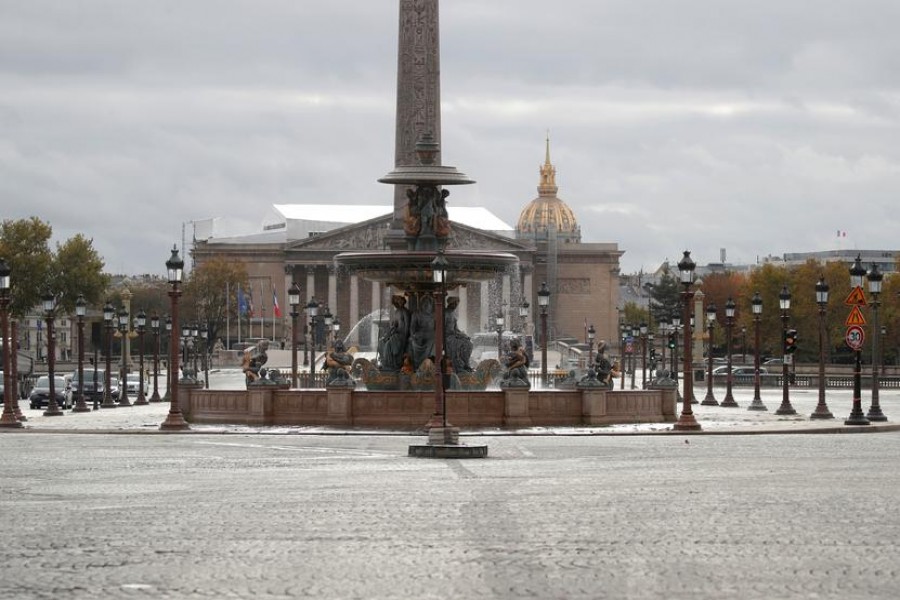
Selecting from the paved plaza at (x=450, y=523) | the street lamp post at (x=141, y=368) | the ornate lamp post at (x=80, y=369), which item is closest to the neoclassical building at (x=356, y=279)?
the street lamp post at (x=141, y=368)

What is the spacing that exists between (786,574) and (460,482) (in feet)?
27.8

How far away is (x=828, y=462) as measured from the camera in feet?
86.1

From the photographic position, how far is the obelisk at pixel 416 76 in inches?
2095

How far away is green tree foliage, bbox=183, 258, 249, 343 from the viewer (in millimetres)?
151875

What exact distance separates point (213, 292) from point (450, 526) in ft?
451

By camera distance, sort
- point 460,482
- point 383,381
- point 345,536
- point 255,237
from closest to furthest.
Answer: point 345,536
point 460,482
point 383,381
point 255,237

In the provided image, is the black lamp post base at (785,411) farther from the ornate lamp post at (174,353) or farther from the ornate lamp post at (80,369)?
the ornate lamp post at (80,369)

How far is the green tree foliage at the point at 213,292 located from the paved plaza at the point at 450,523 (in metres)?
123

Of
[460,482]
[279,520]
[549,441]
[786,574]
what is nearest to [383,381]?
[549,441]

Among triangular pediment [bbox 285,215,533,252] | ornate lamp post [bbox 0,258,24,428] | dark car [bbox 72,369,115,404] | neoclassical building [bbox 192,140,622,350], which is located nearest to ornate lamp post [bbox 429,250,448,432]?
ornate lamp post [bbox 0,258,24,428]

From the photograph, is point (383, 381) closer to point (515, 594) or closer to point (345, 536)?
point (345, 536)

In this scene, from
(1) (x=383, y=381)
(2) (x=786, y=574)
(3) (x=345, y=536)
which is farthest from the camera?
(1) (x=383, y=381)

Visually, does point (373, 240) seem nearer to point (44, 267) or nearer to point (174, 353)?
point (44, 267)

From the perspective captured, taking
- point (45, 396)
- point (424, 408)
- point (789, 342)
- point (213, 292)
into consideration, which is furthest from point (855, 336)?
point (213, 292)
